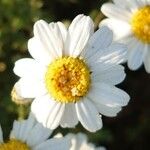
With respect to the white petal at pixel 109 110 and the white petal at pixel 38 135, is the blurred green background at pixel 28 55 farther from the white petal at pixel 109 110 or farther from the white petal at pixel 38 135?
the white petal at pixel 109 110

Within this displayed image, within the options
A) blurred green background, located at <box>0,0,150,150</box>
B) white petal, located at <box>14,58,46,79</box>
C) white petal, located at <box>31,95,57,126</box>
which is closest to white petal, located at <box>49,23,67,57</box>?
white petal, located at <box>14,58,46,79</box>

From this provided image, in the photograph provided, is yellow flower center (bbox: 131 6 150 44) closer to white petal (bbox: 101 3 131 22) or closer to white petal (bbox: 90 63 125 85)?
white petal (bbox: 101 3 131 22)

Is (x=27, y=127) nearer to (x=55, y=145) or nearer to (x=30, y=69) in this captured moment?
(x=55, y=145)

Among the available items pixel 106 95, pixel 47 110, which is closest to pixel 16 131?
pixel 47 110

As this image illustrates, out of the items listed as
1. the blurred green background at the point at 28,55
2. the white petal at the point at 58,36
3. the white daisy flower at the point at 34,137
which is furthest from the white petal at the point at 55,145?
the blurred green background at the point at 28,55

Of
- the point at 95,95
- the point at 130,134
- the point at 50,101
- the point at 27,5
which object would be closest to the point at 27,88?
the point at 50,101
